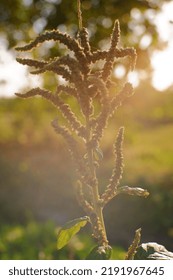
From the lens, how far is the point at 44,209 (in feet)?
28.3

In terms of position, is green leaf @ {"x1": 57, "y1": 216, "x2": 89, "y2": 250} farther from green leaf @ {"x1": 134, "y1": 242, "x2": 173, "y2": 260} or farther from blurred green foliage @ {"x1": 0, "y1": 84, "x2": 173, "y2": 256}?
blurred green foliage @ {"x1": 0, "y1": 84, "x2": 173, "y2": 256}

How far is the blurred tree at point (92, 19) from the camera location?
19.6ft

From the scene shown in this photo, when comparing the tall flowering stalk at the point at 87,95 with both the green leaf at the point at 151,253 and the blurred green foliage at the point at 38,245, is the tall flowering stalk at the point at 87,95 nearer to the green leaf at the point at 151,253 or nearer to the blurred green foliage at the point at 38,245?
the green leaf at the point at 151,253

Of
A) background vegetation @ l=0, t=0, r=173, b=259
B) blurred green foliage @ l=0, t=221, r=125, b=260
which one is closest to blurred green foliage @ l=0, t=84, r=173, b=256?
background vegetation @ l=0, t=0, r=173, b=259

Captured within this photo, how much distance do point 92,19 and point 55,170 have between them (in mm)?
4310

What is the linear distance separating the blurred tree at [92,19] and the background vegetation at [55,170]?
0.04 ft

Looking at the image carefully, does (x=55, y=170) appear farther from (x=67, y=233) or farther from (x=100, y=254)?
(x=100, y=254)

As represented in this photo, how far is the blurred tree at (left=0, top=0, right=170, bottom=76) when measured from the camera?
596 centimetres

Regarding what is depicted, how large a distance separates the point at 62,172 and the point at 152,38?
12.6 feet

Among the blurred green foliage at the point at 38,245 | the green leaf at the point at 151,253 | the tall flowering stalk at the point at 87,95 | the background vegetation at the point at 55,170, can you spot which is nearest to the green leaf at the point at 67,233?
the tall flowering stalk at the point at 87,95

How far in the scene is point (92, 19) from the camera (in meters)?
6.05

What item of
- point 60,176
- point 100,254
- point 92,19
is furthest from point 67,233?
point 60,176

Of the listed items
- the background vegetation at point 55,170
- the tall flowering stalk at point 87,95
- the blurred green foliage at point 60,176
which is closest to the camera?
the tall flowering stalk at point 87,95

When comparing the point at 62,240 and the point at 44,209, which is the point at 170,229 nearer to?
the point at 44,209
